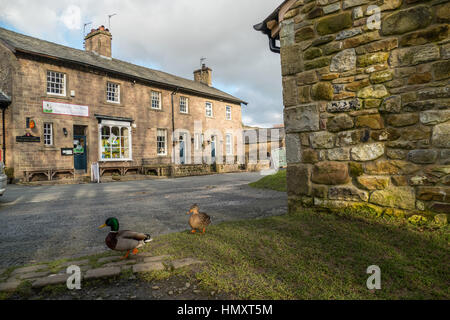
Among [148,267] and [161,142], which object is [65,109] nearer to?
[161,142]

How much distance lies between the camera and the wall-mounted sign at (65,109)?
48.6 ft

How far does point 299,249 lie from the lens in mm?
3229

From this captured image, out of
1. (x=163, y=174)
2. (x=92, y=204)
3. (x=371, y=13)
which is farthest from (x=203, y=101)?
(x=371, y=13)

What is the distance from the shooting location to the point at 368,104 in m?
4.16

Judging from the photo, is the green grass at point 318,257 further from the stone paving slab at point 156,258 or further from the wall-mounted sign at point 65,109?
the wall-mounted sign at point 65,109

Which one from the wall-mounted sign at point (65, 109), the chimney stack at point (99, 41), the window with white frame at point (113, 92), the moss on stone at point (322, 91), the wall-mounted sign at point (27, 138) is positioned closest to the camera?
the moss on stone at point (322, 91)

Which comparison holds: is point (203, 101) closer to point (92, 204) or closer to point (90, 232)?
point (92, 204)

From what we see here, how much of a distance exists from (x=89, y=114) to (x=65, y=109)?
4.39ft

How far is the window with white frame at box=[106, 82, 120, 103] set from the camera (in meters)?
17.9

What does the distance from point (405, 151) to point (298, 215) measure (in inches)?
71.5

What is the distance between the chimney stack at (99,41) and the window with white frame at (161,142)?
21.1 ft

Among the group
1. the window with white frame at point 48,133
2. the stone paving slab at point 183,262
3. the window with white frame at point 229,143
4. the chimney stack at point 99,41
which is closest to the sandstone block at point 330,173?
the stone paving slab at point 183,262

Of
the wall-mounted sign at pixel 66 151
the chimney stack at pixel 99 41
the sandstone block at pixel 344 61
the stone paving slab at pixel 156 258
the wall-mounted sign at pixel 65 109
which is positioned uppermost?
the chimney stack at pixel 99 41
